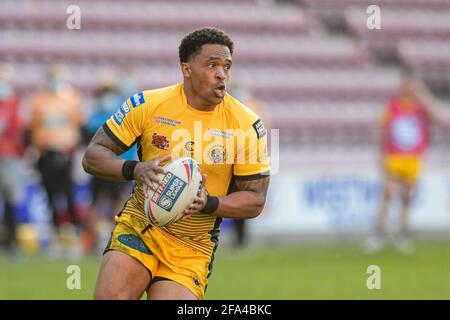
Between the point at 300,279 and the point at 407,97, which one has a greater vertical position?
the point at 407,97

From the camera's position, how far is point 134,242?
555cm

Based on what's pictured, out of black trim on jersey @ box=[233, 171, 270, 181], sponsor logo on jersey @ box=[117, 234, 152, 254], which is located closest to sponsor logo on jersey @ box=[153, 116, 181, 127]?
black trim on jersey @ box=[233, 171, 270, 181]

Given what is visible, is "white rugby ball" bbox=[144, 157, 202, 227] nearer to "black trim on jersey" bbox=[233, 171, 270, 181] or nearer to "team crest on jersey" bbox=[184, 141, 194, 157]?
"team crest on jersey" bbox=[184, 141, 194, 157]

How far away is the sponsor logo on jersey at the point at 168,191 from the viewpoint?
17.3 ft

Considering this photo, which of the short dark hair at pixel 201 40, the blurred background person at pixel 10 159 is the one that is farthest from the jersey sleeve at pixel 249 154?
the blurred background person at pixel 10 159

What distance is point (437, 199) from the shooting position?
1477cm

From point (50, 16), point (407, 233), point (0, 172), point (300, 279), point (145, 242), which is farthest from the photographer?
point (50, 16)

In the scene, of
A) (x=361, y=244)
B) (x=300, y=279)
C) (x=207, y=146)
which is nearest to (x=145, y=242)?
(x=207, y=146)

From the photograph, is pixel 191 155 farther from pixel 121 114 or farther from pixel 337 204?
pixel 337 204

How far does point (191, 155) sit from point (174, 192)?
42 centimetres

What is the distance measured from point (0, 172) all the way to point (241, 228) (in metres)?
3.14

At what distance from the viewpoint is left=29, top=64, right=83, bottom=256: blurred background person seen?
1239 cm

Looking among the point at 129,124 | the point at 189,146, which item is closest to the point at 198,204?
the point at 189,146
